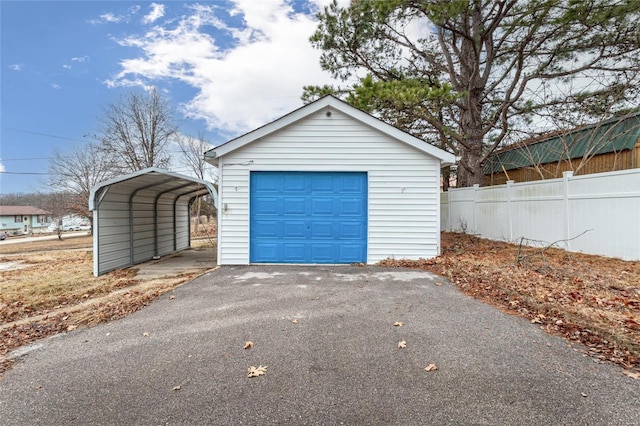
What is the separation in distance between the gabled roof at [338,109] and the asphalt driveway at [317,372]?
4497mm

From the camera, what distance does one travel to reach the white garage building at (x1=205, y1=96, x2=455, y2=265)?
8336 mm

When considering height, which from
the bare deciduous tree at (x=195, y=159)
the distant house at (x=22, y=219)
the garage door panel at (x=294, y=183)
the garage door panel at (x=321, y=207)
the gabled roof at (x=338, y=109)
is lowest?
the distant house at (x=22, y=219)

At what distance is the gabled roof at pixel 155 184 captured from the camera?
7750 mm

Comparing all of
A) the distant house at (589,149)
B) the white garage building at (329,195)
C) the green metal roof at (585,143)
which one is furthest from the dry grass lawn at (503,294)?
the green metal roof at (585,143)

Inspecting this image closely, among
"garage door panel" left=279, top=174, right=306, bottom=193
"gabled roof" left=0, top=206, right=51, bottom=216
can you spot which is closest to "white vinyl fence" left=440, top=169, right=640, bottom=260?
"garage door panel" left=279, top=174, right=306, bottom=193

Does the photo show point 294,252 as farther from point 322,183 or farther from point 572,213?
point 572,213

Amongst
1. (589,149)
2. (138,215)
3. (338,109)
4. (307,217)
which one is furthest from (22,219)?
(589,149)

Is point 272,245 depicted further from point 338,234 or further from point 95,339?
point 95,339

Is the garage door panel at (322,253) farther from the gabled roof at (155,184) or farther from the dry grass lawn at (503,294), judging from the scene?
the gabled roof at (155,184)

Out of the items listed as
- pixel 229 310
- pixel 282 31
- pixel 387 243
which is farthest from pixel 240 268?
pixel 282 31

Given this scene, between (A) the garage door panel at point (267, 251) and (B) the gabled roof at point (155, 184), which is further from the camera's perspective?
(A) the garage door panel at point (267, 251)

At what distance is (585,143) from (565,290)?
11080 mm

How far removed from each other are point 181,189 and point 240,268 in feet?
17.4

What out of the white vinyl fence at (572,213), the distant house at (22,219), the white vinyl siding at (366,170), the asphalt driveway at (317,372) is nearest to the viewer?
the asphalt driveway at (317,372)
